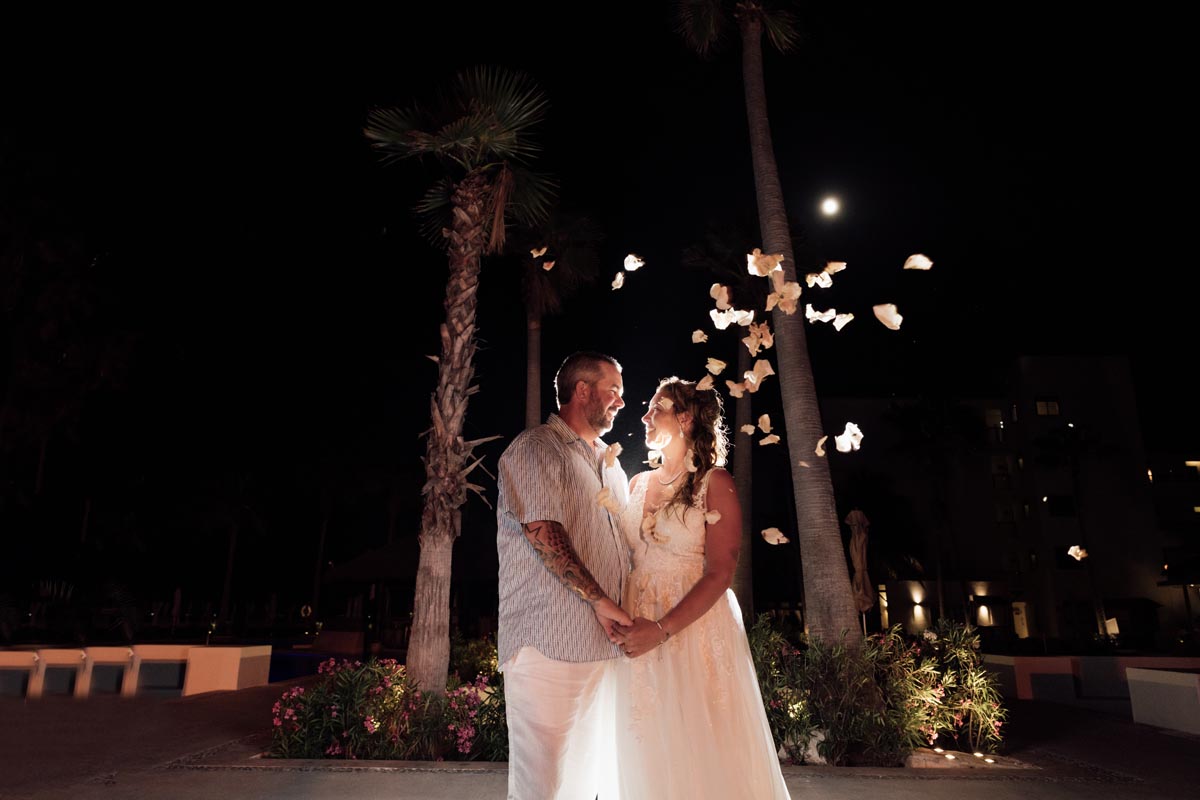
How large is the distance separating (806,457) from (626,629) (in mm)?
6173

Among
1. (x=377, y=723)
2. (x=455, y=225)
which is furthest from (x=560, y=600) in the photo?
(x=455, y=225)

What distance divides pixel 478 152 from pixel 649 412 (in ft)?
22.7

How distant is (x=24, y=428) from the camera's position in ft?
65.5

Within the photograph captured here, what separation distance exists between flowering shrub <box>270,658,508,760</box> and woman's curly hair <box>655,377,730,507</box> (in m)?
4.51

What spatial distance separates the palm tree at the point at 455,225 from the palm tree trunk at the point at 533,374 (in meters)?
6.37

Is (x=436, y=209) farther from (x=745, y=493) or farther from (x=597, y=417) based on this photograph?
(x=745, y=493)

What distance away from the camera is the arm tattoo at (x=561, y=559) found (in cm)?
286

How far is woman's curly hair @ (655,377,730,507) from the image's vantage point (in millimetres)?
3510

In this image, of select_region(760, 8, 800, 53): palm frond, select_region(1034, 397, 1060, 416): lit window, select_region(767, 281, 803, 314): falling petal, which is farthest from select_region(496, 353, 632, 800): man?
select_region(1034, 397, 1060, 416): lit window

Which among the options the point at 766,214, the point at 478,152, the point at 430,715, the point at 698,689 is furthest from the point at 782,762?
the point at 478,152

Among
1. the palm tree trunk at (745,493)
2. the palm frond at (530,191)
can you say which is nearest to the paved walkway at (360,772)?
the palm tree trunk at (745,493)

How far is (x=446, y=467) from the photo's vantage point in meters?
8.19

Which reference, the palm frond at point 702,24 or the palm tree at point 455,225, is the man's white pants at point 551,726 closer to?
the palm tree at point 455,225

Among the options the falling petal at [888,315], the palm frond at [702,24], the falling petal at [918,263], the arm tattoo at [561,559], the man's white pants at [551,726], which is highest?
the palm frond at [702,24]
